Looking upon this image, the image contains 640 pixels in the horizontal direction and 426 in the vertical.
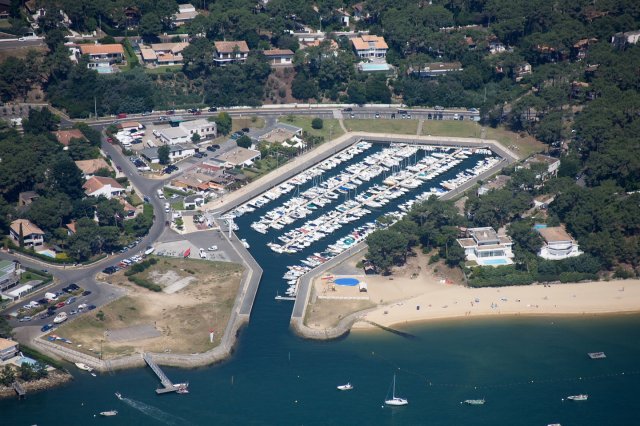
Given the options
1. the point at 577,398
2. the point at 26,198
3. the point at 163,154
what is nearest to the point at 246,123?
the point at 163,154

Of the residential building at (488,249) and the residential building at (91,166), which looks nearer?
the residential building at (488,249)

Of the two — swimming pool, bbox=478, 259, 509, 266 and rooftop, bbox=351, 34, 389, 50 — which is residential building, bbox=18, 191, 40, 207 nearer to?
swimming pool, bbox=478, 259, 509, 266

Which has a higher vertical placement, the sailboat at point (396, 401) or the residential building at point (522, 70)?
the residential building at point (522, 70)

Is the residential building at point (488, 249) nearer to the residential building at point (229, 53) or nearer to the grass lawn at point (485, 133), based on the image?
the grass lawn at point (485, 133)

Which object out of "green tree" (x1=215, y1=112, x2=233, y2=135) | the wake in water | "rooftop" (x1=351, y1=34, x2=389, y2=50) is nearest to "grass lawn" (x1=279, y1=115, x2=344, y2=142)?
"green tree" (x1=215, y1=112, x2=233, y2=135)

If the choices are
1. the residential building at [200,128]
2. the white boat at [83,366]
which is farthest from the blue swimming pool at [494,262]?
the residential building at [200,128]

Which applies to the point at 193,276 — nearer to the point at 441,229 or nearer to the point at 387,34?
the point at 441,229
